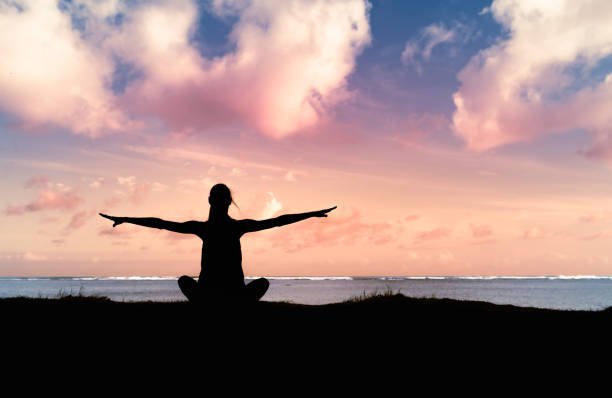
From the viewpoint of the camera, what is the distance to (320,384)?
7375 mm

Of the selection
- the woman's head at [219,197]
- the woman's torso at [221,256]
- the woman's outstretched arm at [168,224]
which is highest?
the woman's head at [219,197]

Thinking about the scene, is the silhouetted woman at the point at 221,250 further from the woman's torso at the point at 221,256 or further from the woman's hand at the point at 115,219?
the woman's hand at the point at 115,219

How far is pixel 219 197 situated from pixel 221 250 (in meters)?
0.87

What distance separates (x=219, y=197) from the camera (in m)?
8.11

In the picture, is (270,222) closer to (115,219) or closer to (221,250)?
(221,250)

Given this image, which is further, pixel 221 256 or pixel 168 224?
pixel 168 224

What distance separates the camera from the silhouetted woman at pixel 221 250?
8.05 m

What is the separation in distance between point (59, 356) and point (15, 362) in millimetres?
687

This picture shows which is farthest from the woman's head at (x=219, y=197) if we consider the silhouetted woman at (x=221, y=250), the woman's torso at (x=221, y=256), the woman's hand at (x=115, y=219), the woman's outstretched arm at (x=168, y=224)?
the woman's hand at (x=115, y=219)

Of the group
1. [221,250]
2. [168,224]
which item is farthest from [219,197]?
[168,224]

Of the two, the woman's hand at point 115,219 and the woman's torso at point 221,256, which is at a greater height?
the woman's hand at point 115,219

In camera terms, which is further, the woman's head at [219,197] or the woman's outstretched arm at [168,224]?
the woman's outstretched arm at [168,224]

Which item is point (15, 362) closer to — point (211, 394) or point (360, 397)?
point (211, 394)

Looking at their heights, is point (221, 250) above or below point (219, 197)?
below
